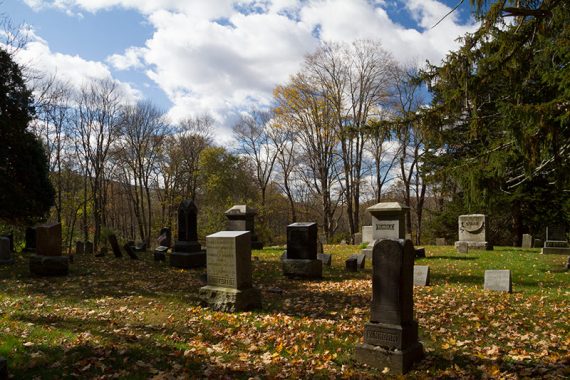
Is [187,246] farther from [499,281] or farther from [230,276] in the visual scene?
[499,281]

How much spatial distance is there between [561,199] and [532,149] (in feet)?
56.6

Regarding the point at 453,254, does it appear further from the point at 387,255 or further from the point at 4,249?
the point at 4,249

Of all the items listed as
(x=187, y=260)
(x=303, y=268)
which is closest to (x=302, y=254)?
(x=303, y=268)

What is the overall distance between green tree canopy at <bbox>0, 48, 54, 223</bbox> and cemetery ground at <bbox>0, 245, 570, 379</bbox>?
602cm

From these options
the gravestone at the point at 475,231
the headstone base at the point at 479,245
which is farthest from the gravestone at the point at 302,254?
the gravestone at the point at 475,231

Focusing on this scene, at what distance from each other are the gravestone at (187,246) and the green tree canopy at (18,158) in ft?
21.2

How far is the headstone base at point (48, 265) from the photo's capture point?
440 inches

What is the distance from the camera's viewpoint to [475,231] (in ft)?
59.7

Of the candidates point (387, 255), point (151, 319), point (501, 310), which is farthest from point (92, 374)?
point (501, 310)

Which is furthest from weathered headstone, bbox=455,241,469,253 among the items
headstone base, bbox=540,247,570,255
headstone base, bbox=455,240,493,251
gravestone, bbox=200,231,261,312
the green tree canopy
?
the green tree canopy

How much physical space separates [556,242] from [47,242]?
1891 cm

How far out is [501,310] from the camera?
7.12m

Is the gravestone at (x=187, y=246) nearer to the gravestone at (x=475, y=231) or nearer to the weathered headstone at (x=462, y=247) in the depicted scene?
the weathered headstone at (x=462, y=247)

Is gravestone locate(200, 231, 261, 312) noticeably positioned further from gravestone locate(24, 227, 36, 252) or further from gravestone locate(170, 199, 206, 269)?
gravestone locate(24, 227, 36, 252)
